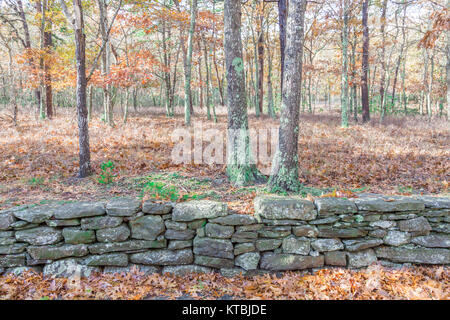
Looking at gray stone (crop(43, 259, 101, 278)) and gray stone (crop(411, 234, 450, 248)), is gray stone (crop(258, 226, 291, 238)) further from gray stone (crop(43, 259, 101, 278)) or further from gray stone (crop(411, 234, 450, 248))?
gray stone (crop(43, 259, 101, 278))

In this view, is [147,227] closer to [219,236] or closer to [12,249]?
[219,236]

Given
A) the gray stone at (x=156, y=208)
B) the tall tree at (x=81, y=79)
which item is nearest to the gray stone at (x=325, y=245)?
the gray stone at (x=156, y=208)

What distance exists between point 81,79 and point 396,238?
701 cm

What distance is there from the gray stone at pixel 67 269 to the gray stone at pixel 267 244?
8.90 ft

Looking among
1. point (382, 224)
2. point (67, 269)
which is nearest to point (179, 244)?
point (67, 269)

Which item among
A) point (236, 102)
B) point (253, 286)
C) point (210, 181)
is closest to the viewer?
point (253, 286)

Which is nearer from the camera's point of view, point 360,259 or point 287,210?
point 287,210

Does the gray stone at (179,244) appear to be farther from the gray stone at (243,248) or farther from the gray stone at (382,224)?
the gray stone at (382,224)

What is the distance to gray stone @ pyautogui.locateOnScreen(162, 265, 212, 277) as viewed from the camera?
13.9 ft

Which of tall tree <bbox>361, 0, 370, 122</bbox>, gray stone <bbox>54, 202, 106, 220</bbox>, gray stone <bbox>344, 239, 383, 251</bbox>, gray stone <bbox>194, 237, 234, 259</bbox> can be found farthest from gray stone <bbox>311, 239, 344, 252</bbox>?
tall tree <bbox>361, 0, 370, 122</bbox>

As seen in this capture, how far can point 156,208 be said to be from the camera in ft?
13.8

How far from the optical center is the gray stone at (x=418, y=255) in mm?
4277
